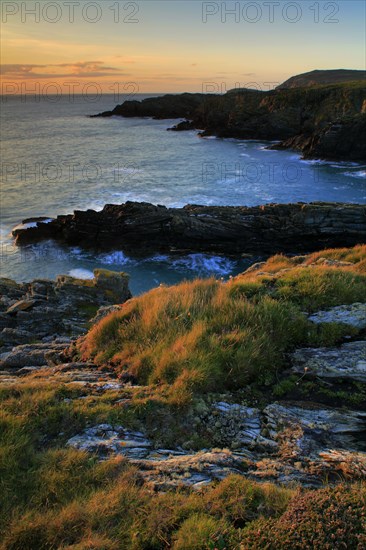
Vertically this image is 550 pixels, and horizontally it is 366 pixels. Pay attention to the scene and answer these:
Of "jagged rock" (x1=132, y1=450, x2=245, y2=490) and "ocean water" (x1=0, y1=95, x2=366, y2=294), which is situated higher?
"ocean water" (x1=0, y1=95, x2=366, y2=294)

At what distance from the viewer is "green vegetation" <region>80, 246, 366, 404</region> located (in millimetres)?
6016

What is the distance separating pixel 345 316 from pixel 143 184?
1635 inches

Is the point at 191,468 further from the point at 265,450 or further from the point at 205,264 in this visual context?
the point at 205,264

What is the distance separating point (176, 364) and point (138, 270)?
72.9ft

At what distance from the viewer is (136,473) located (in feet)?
14.2

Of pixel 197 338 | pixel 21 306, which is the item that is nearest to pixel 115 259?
pixel 21 306

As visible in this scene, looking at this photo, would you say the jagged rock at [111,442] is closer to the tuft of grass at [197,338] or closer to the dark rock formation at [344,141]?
the tuft of grass at [197,338]

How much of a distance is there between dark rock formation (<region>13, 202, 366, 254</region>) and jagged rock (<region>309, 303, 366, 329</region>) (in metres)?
22.3

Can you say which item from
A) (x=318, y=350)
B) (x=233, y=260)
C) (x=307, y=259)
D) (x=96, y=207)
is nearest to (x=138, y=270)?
(x=233, y=260)

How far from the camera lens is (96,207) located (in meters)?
37.5

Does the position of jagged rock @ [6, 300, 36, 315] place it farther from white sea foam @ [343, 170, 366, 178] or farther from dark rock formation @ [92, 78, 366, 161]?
dark rock formation @ [92, 78, 366, 161]

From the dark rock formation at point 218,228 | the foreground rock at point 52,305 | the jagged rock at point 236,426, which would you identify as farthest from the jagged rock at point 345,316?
the dark rock formation at point 218,228

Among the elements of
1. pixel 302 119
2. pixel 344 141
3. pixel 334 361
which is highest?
pixel 302 119

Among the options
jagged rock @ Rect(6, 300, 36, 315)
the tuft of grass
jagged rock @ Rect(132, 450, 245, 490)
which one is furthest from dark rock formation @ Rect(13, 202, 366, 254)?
jagged rock @ Rect(132, 450, 245, 490)
